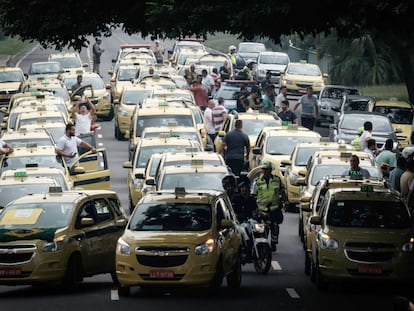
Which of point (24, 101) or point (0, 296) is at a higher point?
point (0, 296)

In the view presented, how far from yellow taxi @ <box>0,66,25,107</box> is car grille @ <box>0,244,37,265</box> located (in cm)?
3655

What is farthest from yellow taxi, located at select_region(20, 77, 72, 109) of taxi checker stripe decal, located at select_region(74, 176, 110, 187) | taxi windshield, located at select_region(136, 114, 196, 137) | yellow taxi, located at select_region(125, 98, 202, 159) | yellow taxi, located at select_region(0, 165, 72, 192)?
A: yellow taxi, located at select_region(0, 165, 72, 192)

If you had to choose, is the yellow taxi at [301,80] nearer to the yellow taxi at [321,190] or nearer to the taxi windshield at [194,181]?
the taxi windshield at [194,181]

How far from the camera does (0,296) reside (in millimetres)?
24078

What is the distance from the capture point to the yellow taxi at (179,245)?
22641 millimetres

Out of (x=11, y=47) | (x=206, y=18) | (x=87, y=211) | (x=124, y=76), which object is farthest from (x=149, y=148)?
(x=11, y=47)

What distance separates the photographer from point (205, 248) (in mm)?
22750

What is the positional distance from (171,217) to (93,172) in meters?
10.1

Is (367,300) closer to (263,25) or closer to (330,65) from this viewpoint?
(263,25)

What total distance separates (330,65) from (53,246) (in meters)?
53.1

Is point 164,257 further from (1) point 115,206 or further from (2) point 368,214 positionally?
(2) point 368,214

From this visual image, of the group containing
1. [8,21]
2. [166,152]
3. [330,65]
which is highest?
[8,21]

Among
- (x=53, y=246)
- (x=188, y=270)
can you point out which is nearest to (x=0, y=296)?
(x=53, y=246)

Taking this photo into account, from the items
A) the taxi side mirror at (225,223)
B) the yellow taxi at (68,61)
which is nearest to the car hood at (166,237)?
the taxi side mirror at (225,223)
